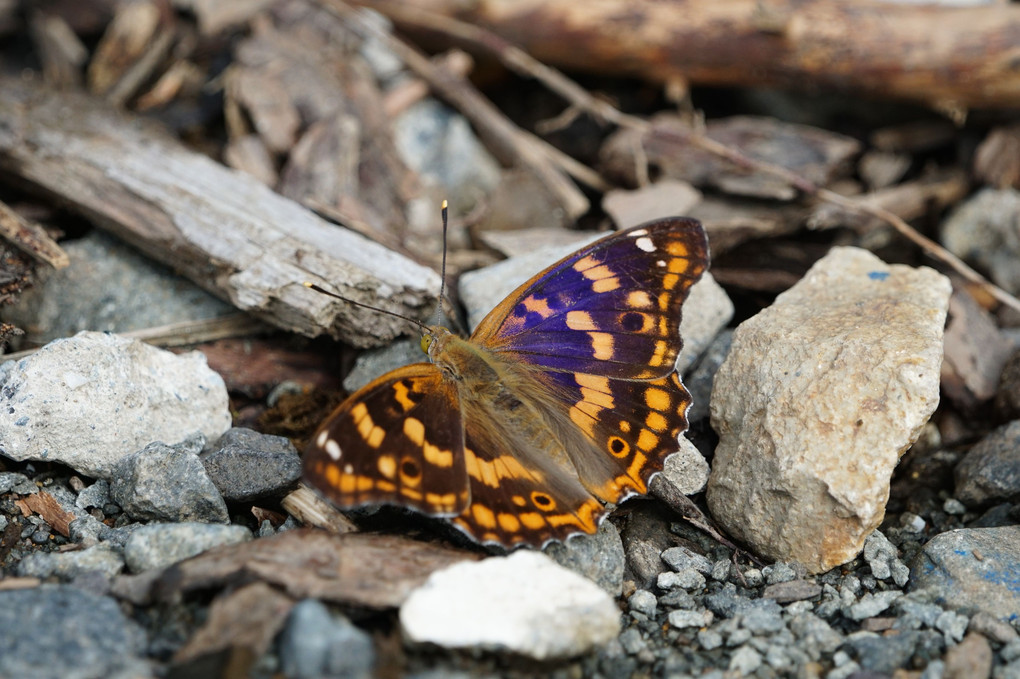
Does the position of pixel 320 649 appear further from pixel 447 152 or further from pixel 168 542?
pixel 447 152

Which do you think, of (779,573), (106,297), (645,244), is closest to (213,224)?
(106,297)

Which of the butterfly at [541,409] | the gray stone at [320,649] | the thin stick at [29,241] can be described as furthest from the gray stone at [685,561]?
the thin stick at [29,241]

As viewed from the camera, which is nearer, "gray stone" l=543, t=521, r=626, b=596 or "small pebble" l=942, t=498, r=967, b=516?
"gray stone" l=543, t=521, r=626, b=596

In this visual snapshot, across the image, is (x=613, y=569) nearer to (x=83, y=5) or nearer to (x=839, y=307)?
(x=839, y=307)

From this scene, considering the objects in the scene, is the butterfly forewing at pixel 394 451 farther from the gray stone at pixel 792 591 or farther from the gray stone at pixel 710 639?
the gray stone at pixel 792 591

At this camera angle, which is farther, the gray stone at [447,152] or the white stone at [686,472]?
the gray stone at [447,152]

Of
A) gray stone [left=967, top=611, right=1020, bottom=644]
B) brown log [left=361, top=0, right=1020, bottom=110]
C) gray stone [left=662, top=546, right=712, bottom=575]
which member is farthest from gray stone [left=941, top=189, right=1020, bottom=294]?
gray stone [left=662, top=546, right=712, bottom=575]

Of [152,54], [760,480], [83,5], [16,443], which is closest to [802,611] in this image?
[760,480]

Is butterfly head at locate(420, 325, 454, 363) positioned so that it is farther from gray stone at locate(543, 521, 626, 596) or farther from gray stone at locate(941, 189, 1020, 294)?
gray stone at locate(941, 189, 1020, 294)
